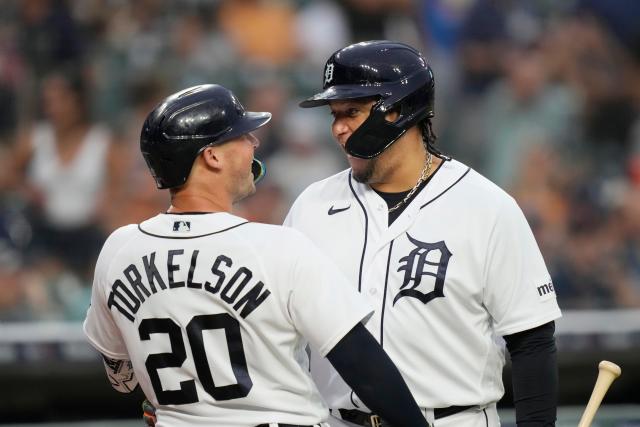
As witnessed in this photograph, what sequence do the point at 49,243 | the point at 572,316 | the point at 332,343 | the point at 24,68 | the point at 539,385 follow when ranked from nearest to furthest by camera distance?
the point at 332,343
the point at 539,385
the point at 572,316
the point at 49,243
the point at 24,68

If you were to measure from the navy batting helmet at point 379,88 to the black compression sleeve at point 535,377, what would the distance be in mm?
631

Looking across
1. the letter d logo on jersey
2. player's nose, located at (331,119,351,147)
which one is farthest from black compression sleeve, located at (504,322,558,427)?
player's nose, located at (331,119,351,147)

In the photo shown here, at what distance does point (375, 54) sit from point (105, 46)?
427 centimetres

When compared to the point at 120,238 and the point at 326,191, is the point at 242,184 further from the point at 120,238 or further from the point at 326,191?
the point at 326,191

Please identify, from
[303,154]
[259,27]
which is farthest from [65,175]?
[259,27]

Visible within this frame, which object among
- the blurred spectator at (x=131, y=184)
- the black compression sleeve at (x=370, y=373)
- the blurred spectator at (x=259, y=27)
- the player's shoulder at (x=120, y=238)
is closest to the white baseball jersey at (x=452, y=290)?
the black compression sleeve at (x=370, y=373)

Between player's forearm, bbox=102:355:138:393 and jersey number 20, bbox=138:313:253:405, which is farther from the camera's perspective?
player's forearm, bbox=102:355:138:393

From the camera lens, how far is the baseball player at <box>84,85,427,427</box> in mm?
2412

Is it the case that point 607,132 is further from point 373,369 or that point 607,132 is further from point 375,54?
point 373,369

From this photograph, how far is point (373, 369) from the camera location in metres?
2.43

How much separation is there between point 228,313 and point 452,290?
67cm

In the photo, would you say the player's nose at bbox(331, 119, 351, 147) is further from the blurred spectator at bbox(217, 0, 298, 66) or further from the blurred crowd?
the blurred spectator at bbox(217, 0, 298, 66)

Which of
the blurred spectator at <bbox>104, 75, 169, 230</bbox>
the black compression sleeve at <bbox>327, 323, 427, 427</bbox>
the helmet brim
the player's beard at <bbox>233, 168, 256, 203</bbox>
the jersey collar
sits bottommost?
the blurred spectator at <bbox>104, 75, 169, 230</bbox>

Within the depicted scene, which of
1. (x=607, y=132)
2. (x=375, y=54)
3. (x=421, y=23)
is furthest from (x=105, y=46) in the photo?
(x=375, y=54)
